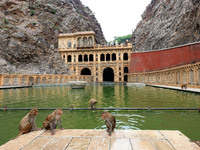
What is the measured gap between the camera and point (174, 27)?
38125mm

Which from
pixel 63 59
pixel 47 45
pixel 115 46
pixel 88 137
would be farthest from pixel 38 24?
pixel 88 137

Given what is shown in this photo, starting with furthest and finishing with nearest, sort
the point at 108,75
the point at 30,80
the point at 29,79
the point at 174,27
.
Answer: the point at 108,75
the point at 174,27
the point at 30,80
the point at 29,79

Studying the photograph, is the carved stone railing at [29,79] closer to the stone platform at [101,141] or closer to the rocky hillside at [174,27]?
the stone platform at [101,141]

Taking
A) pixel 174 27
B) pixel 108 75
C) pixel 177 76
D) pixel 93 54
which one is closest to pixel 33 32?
pixel 93 54

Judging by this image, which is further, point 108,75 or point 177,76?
point 108,75

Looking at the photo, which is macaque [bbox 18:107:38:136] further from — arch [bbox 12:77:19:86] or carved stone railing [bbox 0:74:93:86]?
arch [bbox 12:77:19:86]

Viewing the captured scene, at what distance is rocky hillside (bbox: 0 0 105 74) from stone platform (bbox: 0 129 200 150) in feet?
113

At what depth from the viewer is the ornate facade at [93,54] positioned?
41.1 m

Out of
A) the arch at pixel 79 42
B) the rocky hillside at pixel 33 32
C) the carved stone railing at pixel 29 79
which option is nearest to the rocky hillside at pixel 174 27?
the arch at pixel 79 42

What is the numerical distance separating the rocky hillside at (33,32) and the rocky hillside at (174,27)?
2941 cm

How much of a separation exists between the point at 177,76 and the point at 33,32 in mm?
42318

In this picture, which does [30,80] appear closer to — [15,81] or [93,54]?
[15,81]

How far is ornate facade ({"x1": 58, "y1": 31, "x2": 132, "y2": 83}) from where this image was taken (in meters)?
41.1

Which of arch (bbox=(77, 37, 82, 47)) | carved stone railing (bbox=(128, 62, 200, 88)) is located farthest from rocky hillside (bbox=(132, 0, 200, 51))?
arch (bbox=(77, 37, 82, 47))
